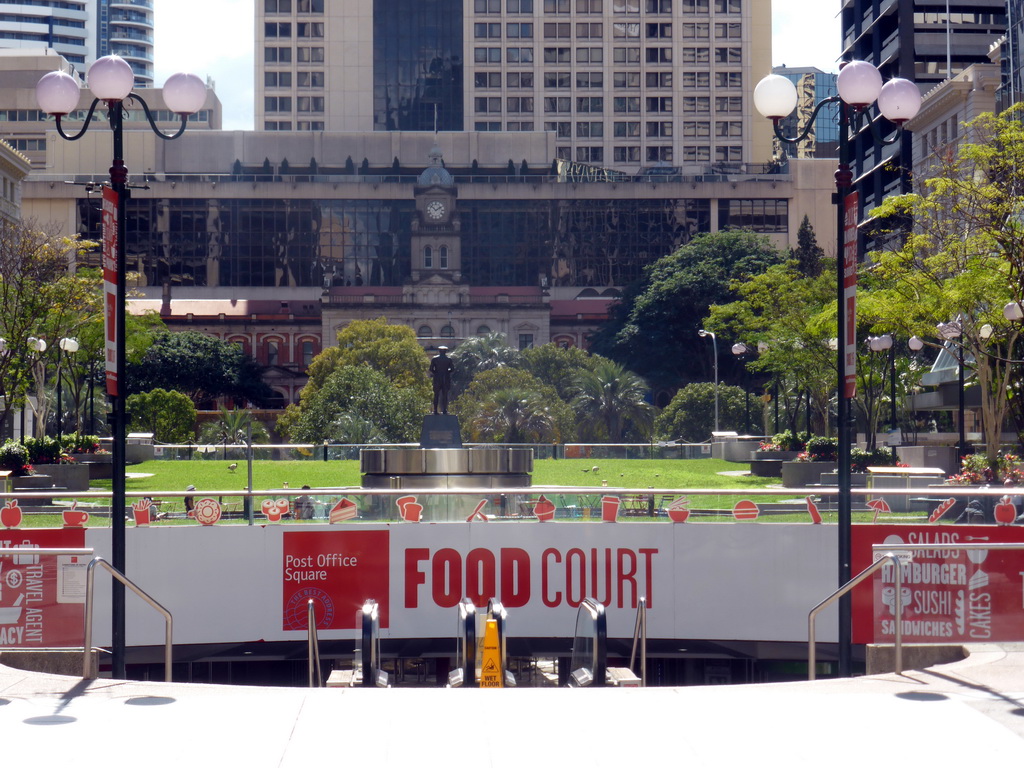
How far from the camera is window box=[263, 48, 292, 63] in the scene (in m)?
138

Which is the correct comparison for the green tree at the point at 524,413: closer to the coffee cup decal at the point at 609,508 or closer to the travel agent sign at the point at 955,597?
the coffee cup decal at the point at 609,508

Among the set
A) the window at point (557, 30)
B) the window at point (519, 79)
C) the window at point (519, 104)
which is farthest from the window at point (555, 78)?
the window at point (557, 30)

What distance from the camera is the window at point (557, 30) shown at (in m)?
139

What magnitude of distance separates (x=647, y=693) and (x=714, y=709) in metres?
0.82

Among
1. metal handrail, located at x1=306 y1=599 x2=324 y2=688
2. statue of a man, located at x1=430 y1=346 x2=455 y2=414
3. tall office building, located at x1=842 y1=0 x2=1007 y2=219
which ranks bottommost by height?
metal handrail, located at x1=306 y1=599 x2=324 y2=688

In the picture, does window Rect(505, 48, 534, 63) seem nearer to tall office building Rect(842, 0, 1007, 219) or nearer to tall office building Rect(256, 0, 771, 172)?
tall office building Rect(256, 0, 771, 172)

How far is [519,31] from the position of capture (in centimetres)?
13825

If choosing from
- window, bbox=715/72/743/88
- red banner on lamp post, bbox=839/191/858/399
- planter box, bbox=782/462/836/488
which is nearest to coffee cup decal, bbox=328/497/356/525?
red banner on lamp post, bbox=839/191/858/399

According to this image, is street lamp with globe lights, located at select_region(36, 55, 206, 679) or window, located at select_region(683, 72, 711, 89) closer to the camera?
street lamp with globe lights, located at select_region(36, 55, 206, 679)

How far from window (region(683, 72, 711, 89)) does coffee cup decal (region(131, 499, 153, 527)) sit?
409 feet

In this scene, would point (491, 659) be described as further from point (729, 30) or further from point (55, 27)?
point (55, 27)

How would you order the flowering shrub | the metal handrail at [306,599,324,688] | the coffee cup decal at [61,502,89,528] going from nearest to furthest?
the metal handrail at [306,599,324,688]
the coffee cup decal at [61,502,89,528]
the flowering shrub

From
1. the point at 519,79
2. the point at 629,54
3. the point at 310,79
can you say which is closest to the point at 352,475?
the point at 519,79

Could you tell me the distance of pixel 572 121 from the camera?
138375 mm
